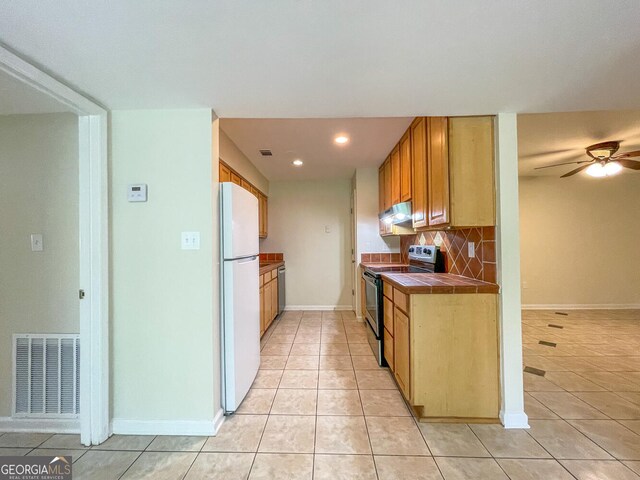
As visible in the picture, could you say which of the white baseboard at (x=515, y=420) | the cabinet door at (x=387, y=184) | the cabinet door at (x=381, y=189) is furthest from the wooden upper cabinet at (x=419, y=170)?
the white baseboard at (x=515, y=420)

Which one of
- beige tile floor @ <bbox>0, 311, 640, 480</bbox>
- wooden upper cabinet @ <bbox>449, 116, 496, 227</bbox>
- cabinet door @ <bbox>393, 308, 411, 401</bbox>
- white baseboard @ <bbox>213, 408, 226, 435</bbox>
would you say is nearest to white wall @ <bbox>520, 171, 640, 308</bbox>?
beige tile floor @ <bbox>0, 311, 640, 480</bbox>

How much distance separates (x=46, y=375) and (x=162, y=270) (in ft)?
3.51

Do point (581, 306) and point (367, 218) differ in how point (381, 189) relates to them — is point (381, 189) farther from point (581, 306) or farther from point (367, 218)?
point (581, 306)

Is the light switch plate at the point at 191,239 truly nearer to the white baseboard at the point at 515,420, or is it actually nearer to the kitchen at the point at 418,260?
the kitchen at the point at 418,260

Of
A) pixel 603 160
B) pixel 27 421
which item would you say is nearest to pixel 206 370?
pixel 27 421

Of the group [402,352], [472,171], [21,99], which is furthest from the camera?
[402,352]

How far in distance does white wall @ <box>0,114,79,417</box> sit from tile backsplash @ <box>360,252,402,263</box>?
319cm

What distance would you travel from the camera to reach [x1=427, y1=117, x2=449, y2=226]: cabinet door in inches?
73.4

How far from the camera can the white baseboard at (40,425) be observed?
67.8 inches

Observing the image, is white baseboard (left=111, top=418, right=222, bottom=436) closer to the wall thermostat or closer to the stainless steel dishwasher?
the wall thermostat

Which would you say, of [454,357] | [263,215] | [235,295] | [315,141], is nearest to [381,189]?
[315,141]

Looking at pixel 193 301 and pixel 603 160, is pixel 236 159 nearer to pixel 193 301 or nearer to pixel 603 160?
pixel 193 301

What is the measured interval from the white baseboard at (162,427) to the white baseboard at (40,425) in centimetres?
31

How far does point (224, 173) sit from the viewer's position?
2645 millimetres
